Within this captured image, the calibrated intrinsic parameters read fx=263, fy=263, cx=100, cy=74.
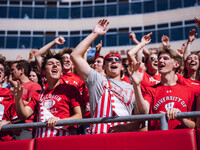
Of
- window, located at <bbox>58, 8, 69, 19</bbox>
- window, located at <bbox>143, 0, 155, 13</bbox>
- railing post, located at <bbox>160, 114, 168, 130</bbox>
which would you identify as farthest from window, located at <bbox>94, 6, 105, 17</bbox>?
railing post, located at <bbox>160, 114, 168, 130</bbox>

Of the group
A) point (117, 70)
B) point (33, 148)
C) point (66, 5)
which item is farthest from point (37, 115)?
point (66, 5)

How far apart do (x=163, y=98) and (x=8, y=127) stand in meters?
2.00

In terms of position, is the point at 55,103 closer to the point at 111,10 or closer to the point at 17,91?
the point at 17,91

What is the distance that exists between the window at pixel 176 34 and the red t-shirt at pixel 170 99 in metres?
21.0

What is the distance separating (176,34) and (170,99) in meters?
21.9

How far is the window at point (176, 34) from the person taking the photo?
77.6 ft

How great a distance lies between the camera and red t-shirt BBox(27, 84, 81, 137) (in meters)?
3.72

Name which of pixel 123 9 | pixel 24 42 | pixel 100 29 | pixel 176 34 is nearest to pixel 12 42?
pixel 24 42

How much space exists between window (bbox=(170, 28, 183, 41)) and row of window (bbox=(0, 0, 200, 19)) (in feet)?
10.9

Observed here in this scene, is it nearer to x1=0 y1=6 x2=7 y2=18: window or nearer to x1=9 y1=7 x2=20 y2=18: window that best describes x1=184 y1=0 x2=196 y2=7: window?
x1=9 y1=7 x2=20 y2=18: window

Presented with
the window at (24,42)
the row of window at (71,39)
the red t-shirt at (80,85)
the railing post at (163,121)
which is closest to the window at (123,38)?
the row of window at (71,39)

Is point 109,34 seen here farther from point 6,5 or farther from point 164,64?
point 164,64

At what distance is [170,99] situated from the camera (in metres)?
3.44

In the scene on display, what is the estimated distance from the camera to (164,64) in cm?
398
